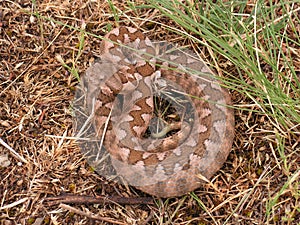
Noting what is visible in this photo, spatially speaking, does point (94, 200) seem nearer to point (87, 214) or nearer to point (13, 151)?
point (87, 214)

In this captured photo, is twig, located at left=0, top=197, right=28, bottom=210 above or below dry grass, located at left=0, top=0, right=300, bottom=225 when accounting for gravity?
below

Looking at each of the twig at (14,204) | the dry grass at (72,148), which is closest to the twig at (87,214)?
the dry grass at (72,148)

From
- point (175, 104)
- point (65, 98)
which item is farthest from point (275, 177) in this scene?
point (65, 98)

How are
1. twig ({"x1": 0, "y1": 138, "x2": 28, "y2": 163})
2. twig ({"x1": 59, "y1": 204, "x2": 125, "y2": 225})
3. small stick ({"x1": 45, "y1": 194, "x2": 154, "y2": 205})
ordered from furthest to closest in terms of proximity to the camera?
twig ({"x1": 0, "y1": 138, "x2": 28, "y2": 163})
small stick ({"x1": 45, "y1": 194, "x2": 154, "y2": 205})
twig ({"x1": 59, "y1": 204, "x2": 125, "y2": 225})

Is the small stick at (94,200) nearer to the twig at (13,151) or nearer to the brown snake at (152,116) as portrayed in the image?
the brown snake at (152,116)

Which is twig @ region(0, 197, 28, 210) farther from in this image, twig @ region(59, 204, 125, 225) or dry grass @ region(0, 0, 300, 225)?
twig @ region(59, 204, 125, 225)

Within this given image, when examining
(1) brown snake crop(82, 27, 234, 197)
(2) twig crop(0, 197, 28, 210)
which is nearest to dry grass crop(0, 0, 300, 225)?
(2) twig crop(0, 197, 28, 210)
